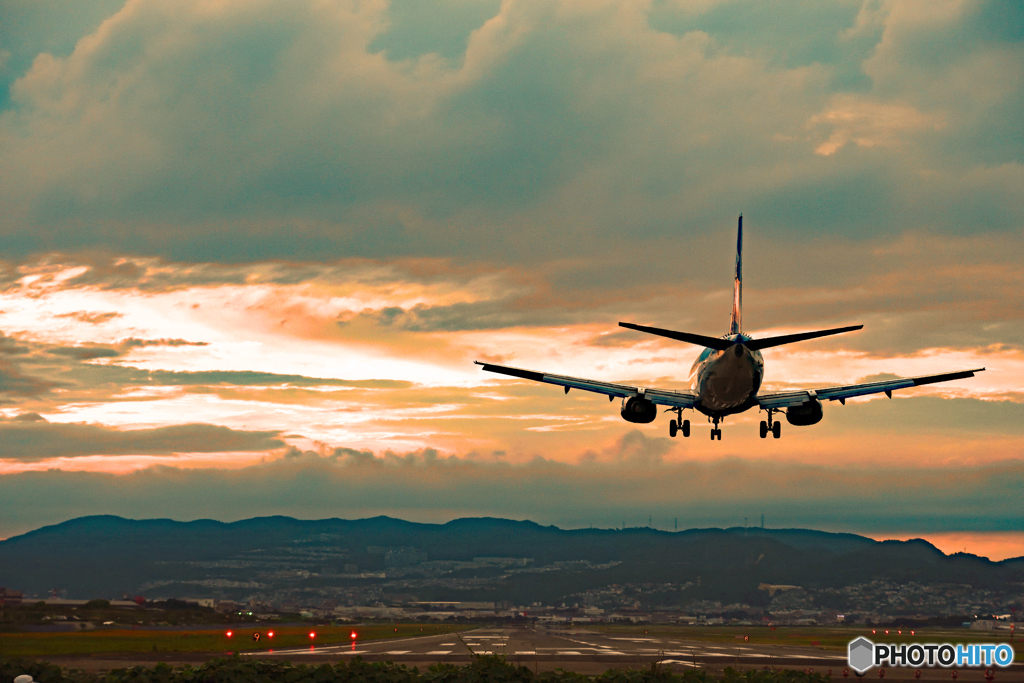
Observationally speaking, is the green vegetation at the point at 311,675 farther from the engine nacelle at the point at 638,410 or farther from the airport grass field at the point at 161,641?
the airport grass field at the point at 161,641

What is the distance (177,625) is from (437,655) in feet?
148

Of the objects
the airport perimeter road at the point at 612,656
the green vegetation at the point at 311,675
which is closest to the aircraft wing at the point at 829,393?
the green vegetation at the point at 311,675

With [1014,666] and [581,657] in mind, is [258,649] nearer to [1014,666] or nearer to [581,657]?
[581,657]

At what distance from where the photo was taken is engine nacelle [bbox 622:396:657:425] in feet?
176

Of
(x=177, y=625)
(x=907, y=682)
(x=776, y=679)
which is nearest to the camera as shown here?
(x=776, y=679)

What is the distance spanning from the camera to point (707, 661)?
337ft

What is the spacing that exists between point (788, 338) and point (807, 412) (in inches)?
429

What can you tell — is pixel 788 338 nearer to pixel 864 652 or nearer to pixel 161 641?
pixel 864 652

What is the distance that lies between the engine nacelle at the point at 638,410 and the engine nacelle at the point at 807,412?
837 cm

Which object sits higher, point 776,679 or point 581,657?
point 776,679

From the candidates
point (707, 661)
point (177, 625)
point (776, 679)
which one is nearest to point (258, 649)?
point (177, 625)

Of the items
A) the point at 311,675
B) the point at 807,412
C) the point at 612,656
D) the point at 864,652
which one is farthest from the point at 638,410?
the point at 612,656

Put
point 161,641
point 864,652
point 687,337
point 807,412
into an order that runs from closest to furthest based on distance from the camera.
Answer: point 687,337 → point 807,412 → point 864,652 → point 161,641

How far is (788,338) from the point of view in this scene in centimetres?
4325
